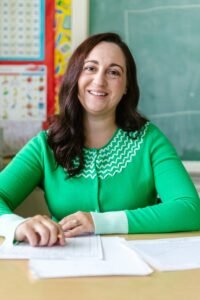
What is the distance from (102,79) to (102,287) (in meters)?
0.86

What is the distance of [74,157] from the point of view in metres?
1.50

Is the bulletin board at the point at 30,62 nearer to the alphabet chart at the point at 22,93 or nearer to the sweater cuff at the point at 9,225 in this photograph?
the alphabet chart at the point at 22,93

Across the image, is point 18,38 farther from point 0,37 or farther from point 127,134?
point 127,134

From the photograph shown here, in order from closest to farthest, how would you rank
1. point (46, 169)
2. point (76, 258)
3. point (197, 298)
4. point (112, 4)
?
1. point (197, 298)
2. point (76, 258)
3. point (46, 169)
4. point (112, 4)

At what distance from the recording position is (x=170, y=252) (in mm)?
1009

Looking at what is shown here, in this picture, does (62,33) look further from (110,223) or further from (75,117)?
(110,223)

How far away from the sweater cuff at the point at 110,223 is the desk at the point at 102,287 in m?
0.31

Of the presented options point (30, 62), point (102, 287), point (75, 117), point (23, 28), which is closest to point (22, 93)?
point (30, 62)

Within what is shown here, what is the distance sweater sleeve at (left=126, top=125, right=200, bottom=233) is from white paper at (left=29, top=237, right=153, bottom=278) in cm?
26

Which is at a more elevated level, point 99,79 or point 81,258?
point 99,79

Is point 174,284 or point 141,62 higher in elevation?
point 141,62

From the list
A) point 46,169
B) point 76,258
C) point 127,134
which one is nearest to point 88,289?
point 76,258

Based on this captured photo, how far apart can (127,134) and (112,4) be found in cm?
71

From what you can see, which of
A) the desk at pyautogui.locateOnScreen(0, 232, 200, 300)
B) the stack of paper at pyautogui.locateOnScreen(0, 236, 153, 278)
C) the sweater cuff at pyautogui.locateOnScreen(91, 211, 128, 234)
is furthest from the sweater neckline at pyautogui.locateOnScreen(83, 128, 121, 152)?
the desk at pyautogui.locateOnScreen(0, 232, 200, 300)
